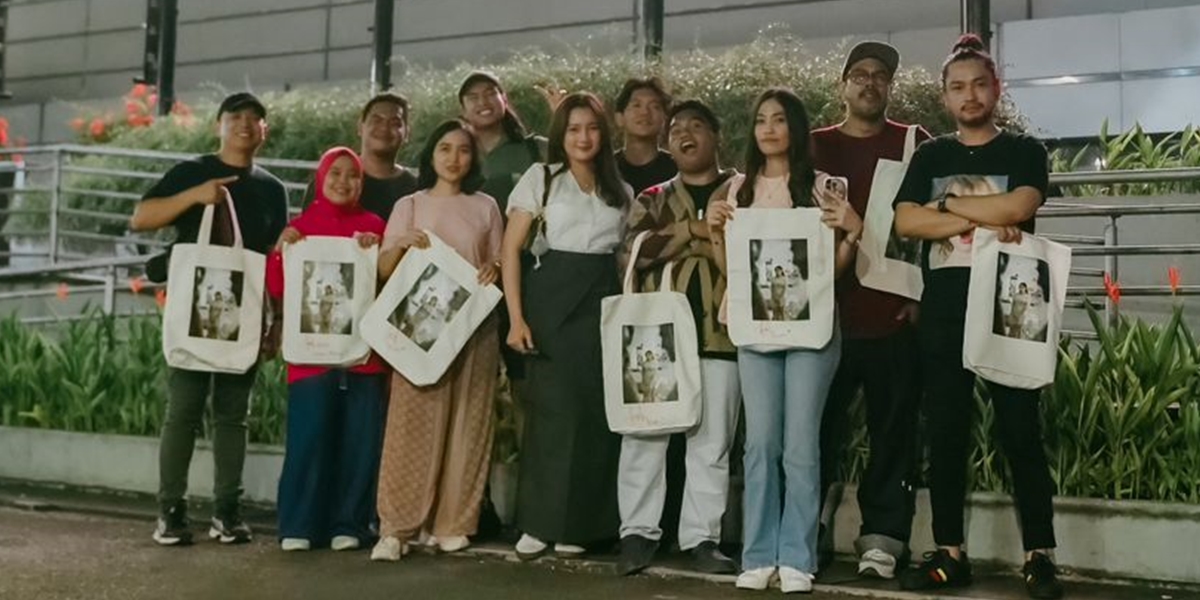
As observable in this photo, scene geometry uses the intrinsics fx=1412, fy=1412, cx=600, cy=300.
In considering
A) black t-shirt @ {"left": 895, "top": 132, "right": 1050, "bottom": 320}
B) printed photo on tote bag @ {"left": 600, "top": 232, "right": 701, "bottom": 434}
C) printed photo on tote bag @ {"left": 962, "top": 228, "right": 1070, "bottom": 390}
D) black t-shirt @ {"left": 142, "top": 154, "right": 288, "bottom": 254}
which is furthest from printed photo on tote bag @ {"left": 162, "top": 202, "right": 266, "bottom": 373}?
printed photo on tote bag @ {"left": 962, "top": 228, "right": 1070, "bottom": 390}

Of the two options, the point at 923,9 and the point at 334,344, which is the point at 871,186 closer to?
the point at 334,344

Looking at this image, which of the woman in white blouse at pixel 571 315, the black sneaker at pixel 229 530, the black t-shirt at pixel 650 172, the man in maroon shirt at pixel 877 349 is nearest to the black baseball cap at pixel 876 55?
the man in maroon shirt at pixel 877 349

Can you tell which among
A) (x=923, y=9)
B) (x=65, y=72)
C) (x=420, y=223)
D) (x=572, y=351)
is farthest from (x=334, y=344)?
(x=65, y=72)

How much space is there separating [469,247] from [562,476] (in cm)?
103

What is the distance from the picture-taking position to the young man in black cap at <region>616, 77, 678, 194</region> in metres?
5.86

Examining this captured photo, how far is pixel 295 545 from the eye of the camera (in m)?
5.97

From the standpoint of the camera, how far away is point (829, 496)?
566 cm

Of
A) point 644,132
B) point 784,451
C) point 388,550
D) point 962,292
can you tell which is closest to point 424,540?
point 388,550

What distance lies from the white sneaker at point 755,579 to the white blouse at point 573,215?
1.42 metres

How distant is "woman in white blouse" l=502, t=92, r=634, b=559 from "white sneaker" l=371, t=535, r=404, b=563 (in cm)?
49

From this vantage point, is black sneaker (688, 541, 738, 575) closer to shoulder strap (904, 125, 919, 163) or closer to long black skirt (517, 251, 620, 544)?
long black skirt (517, 251, 620, 544)

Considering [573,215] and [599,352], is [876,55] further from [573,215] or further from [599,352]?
[599,352]

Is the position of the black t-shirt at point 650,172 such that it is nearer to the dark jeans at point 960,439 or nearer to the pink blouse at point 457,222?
the pink blouse at point 457,222

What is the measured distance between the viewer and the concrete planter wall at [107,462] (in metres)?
7.32
